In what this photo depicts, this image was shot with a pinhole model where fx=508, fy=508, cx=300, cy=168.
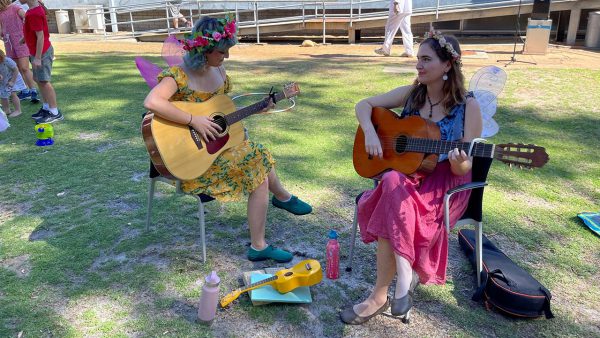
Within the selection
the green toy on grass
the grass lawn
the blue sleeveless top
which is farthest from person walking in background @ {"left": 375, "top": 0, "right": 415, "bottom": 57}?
the blue sleeveless top

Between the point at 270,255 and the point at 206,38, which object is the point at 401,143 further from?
the point at 206,38

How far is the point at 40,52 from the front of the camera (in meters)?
5.87

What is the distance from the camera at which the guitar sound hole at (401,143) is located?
108 inches

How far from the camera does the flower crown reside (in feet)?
9.86

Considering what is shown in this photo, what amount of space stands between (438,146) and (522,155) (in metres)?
0.40

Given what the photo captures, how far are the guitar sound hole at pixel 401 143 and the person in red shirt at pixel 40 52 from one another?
4.82 metres

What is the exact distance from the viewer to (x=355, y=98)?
23.7 feet

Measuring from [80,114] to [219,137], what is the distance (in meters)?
4.04

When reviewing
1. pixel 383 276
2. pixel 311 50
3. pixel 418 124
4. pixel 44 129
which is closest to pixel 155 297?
pixel 383 276

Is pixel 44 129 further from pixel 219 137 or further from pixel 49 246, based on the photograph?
pixel 219 137

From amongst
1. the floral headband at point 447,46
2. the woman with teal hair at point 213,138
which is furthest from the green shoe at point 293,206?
the floral headband at point 447,46

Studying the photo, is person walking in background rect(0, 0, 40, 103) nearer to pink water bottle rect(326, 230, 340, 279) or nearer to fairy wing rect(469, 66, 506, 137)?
pink water bottle rect(326, 230, 340, 279)

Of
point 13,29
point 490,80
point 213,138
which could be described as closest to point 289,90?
point 213,138

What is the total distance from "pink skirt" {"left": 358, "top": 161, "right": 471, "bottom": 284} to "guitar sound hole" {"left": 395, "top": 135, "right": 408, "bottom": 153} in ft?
0.55
